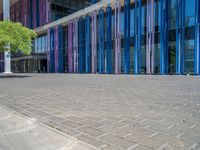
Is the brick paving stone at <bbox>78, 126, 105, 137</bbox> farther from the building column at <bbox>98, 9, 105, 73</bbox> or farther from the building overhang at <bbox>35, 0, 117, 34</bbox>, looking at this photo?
the building overhang at <bbox>35, 0, 117, 34</bbox>

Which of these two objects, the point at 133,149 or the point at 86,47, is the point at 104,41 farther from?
the point at 133,149

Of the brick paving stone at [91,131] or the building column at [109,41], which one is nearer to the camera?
the brick paving stone at [91,131]

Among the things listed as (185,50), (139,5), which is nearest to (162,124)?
(185,50)

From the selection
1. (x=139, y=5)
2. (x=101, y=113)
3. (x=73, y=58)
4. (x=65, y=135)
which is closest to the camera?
(x=65, y=135)

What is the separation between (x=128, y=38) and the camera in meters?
28.4

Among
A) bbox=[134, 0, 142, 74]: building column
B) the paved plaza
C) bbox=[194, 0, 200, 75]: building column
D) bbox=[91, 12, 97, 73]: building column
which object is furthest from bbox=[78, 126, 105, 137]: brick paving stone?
bbox=[91, 12, 97, 73]: building column

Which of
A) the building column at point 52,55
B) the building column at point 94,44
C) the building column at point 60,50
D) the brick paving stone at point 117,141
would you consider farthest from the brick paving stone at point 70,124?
the building column at point 52,55

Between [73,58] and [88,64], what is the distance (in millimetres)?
4387

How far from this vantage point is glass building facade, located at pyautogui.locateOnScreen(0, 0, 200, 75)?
23.3 m

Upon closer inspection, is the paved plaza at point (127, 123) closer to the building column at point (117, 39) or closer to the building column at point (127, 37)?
the building column at point (127, 37)

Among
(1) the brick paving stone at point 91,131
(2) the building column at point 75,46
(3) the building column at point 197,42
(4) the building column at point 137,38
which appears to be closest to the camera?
(1) the brick paving stone at point 91,131

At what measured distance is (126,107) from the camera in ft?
19.7

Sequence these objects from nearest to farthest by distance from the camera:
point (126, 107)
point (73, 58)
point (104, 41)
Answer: point (126, 107) < point (104, 41) < point (73, 58)

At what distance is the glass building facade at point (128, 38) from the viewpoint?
23.3 meters
